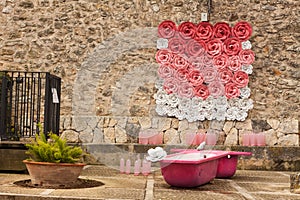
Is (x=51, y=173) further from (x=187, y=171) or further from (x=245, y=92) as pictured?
(x=245, y=92)

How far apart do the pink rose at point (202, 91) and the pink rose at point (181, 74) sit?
0.24 metres

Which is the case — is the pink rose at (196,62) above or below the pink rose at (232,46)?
Answer: below

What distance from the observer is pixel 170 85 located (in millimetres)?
8117

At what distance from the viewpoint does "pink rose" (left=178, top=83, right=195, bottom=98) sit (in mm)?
8086

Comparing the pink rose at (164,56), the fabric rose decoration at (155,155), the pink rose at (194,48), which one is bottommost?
the fabric rose decoration at (155,155)

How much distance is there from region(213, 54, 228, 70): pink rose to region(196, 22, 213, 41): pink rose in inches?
14.3

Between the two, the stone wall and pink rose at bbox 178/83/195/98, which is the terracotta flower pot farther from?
pink rose at bbox 178/83/195/98

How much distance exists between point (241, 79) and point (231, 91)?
252 mm

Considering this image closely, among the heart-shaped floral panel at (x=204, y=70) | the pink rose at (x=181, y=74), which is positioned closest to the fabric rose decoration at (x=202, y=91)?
the heart-shaped floral panel at (x=204, y=70)

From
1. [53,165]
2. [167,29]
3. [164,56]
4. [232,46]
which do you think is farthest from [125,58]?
[53,165]

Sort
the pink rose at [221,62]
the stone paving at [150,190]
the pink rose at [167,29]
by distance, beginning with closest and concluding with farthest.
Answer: the stone paving at [150,190]
the pink rose at [221,62]
the pink rose at [167,29]

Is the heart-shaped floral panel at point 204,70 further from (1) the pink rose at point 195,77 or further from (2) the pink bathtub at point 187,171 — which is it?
(2) the pink bathtub at point 187,171

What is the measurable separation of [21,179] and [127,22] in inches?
147

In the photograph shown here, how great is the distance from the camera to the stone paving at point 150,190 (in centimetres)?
433
